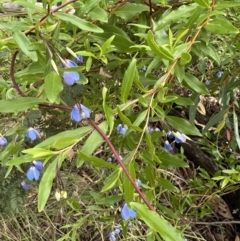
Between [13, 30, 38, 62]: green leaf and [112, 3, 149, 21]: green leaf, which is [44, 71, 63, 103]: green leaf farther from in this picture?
[112, 3, 149, 21]: green leaf

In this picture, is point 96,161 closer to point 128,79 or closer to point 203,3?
point 128,79

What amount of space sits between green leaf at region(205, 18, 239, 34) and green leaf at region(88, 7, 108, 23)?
184 millimetres

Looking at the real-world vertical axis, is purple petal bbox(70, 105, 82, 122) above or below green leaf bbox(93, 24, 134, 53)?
below

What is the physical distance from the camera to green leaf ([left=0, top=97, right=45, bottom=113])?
2.62ft

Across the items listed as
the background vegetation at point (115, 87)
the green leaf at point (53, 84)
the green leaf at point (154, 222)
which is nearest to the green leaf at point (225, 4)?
the background vegetation at point (115, 87)

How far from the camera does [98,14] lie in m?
0.86

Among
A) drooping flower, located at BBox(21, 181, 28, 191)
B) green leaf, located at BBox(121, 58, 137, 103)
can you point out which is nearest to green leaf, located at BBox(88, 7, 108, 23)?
green leaf, located at BBox(121, 58, 137, 103)

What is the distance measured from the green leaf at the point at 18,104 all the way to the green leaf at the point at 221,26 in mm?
323

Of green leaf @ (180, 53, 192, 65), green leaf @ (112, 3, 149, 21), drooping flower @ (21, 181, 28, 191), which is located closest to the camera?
green leaf @ (180, 53, 192, 65)

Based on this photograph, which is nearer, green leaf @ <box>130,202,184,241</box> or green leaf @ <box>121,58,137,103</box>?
green leaf @ <box>130,202,184,241</box>

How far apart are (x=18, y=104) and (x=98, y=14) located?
21 cm

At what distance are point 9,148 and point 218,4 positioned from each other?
1.62 ft

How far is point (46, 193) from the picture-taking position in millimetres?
749

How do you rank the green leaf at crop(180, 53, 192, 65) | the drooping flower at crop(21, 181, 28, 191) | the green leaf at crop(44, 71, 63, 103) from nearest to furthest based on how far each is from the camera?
the green leaf at crop(44, 71, 63, 103) → the green leaf at crop(180, 53, 192, 65) → the drooping flower at crop(21, 181, 28, 191)
